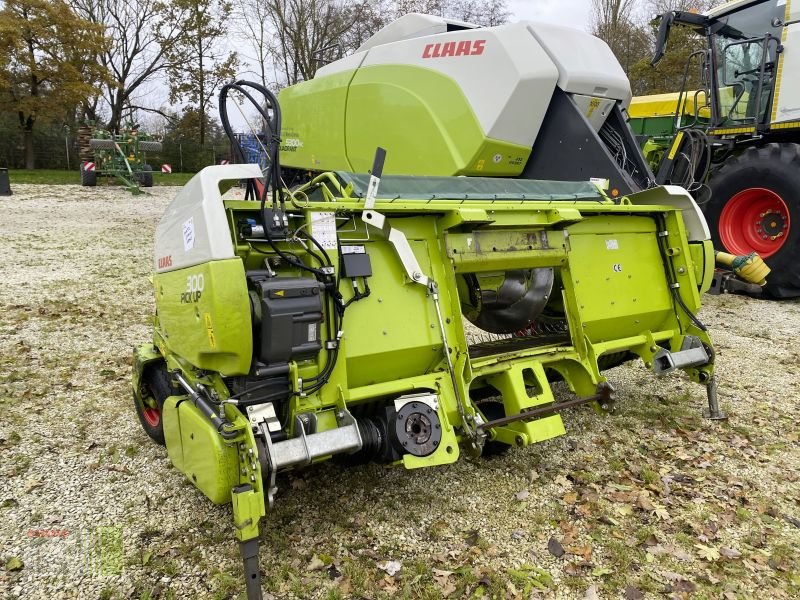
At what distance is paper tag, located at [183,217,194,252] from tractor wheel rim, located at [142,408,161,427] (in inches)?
58.8

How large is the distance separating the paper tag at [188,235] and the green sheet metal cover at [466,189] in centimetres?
89

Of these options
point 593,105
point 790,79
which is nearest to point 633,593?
point 593,105

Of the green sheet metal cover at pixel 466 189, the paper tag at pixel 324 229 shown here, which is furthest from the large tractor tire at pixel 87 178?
the paper tag at pixel 324 229

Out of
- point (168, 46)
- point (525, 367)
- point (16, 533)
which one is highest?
point (168, 46)

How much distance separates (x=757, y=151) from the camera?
7367mm

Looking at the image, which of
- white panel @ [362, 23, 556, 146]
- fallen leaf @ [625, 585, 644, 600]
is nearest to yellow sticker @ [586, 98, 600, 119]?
white panel @ [362, 23, 556, 146]

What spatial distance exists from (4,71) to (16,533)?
2509 cm

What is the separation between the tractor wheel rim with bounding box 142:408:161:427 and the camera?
12.2 feet

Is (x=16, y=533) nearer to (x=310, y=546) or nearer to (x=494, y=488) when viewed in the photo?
(x=310, y=546)

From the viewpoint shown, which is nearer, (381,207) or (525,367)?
(381,207)

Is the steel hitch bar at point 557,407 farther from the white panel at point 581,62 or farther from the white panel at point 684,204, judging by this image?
the white panel at point 581,62

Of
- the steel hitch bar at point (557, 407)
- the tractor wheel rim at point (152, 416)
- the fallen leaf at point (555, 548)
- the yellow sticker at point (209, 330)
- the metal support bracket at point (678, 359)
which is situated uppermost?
the yellow sticker at point (209, 330)

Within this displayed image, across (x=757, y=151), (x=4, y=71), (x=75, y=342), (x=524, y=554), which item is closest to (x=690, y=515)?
(x=524, y=554)

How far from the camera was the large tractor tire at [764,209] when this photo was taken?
7070 mm
